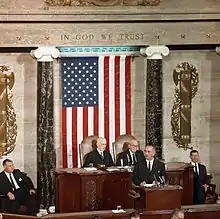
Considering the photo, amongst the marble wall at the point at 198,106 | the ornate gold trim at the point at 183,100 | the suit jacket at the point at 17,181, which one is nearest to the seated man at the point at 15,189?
the suit jacket at the point at 17,181

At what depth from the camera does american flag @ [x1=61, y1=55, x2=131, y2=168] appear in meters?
20.6

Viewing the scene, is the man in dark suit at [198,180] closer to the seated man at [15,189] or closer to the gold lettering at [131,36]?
the gold lettering at [131,36]

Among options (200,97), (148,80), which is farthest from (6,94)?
(200,97)

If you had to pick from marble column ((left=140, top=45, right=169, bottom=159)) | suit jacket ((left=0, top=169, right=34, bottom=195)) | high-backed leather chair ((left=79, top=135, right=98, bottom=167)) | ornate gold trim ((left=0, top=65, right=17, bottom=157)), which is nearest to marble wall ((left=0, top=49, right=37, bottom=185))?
ornate gold trim ((left=0, top=65, right=17, bottom=157))

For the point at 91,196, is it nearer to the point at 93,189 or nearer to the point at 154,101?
the point at 93,189

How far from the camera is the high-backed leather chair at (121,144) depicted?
2053 centimetres

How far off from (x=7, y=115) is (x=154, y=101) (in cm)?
362

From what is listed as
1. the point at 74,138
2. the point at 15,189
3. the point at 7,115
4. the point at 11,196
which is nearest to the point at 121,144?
the point at 74,138

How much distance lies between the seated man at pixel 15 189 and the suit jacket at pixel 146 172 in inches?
106

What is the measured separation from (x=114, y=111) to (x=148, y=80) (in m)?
1.16

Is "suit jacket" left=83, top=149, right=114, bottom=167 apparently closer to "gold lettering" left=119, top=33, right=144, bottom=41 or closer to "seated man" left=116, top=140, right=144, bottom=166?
"seated man" left=116, top=140, right=144, bottom=166

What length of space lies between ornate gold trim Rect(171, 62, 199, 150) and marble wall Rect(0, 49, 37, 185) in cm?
359

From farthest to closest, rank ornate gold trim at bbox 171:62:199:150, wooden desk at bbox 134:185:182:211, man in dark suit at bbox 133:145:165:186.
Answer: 1. ornate gold trim at bbox 171:62:199:150
2. man in dark suit at bbox 133:145:165:186
3. wooden desk at bbox 134:185:182:211

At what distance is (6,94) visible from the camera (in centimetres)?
2052
